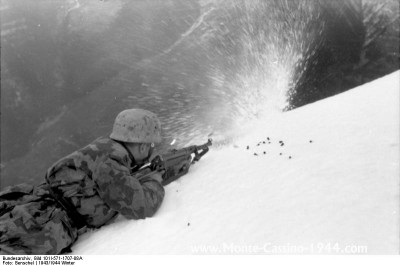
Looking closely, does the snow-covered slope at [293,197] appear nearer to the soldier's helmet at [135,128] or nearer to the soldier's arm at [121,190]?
the soldier's arm at [121,190]

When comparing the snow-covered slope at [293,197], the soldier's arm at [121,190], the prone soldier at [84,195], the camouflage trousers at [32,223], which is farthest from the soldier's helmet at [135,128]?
the camouflage trousers at [32,223]

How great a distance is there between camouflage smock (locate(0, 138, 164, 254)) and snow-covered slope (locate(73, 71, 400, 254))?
0.79 feet

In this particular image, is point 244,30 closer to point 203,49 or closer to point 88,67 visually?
point 203,49

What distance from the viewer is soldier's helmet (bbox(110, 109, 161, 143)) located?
4750 millimetres

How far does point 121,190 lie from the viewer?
426 cm

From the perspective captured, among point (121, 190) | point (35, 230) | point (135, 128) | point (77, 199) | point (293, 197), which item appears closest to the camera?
point (293, 197)

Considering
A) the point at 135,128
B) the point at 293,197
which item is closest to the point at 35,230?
the point at 135,128

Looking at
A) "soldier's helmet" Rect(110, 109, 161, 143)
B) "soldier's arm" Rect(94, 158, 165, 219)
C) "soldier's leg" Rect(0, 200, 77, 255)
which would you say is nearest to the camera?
"soldier's leg" Rect(0, 200, 77, 255)

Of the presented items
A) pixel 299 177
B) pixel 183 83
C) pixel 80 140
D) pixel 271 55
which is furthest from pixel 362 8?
pixel 80 140

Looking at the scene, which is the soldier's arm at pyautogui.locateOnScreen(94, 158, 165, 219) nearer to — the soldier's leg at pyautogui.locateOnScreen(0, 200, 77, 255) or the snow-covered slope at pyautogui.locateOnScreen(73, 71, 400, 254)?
the snow-covered slope at pyautogui.locateOnScreen(73, 71, 400, 254)

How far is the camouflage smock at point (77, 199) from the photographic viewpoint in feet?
13.2

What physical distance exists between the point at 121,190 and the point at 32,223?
100 cm

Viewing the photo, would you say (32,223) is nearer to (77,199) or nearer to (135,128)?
(77,199)

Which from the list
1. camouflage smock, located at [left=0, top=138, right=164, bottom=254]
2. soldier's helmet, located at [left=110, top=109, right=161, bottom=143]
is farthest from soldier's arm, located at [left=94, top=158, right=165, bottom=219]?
soldier's helmet, located at [left=110, top=109, right=161, bottom=143]
